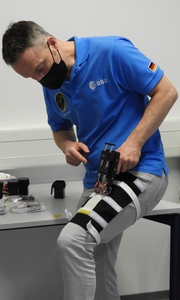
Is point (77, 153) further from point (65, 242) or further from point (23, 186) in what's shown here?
point (23, 186)

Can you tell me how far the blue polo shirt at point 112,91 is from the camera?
1.79m

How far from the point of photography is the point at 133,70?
178 cm

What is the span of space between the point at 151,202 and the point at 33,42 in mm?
727

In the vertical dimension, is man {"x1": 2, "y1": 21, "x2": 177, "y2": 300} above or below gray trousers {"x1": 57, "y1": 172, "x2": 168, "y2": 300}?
above

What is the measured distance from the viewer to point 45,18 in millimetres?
2768

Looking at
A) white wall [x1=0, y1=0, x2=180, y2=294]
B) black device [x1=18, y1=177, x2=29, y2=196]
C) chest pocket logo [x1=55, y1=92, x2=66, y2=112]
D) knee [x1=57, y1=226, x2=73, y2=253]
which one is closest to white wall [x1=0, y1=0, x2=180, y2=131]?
white wall [x1=0, y1=0, x2=180, y2=294]

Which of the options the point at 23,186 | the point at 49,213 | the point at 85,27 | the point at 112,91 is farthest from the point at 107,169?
the point at 85,27

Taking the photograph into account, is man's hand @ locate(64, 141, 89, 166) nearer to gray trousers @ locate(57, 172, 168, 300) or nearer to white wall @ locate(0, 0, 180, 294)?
gray trousers @ locate(57, 172, 168, 300)

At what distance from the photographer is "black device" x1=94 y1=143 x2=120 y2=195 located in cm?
173

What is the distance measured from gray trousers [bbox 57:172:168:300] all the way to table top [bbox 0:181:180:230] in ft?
0.45

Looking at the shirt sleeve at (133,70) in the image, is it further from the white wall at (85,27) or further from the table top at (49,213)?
the white wall at (85,27)

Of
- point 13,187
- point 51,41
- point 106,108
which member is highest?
point 51,41

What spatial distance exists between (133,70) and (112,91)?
0.12 m

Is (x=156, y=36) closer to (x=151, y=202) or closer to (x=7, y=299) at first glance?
(x=151, y=202)
